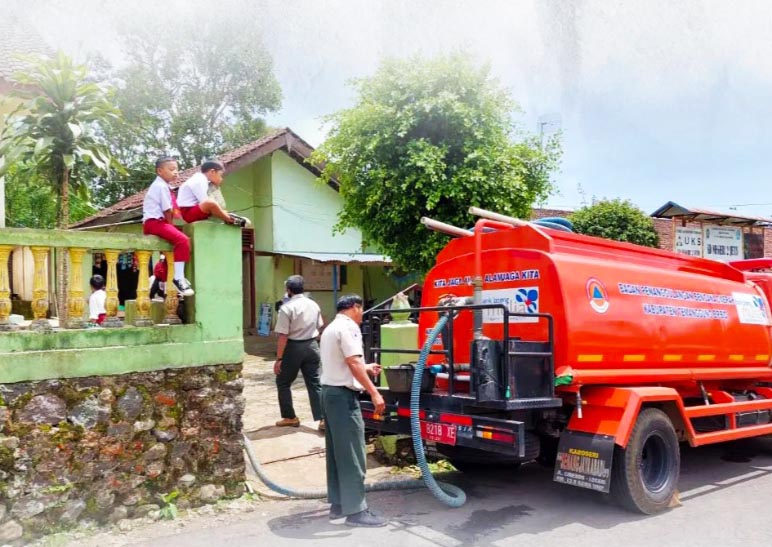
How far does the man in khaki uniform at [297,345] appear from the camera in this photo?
731 cm

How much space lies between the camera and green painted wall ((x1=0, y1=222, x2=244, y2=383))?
15.5 feet

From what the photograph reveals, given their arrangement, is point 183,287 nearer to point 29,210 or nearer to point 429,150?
point 429,150

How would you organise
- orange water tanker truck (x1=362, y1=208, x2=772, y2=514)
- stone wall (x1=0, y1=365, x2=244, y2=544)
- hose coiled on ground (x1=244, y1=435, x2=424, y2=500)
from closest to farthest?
stone wall (x1=0, y1=365, x2=244, y2=544) < orange water tanker truck (x1=362, y1=208, x2=772, y2=514) < hose coiled on ground (x1=244, y1=435, x2=424, y2=500)

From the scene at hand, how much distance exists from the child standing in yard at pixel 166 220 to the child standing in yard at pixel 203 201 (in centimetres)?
14

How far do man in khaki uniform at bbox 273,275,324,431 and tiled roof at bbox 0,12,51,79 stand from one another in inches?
233

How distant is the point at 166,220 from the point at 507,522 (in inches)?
146

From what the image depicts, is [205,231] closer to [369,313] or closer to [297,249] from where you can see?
[369,313]

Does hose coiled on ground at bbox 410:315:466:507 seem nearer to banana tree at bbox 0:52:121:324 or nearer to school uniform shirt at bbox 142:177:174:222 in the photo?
school uniform shirt at bbox 142:177:174:222

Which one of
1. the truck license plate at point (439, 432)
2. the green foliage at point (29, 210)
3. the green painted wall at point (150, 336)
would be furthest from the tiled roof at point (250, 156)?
the truck license plate at point (439, 432)

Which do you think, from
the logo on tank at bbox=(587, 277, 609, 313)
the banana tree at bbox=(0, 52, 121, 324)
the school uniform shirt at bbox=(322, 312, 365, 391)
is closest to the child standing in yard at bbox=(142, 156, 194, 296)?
the banana tree at bbox=(0, 52, 121, 324)

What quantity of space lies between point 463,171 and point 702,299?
14.1ft

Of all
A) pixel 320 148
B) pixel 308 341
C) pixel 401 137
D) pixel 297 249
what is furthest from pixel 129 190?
pixel 308 341

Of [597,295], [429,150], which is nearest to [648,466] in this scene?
[597,295]

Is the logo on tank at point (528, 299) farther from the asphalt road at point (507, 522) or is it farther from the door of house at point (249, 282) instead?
the door of house at point (249, 282)
